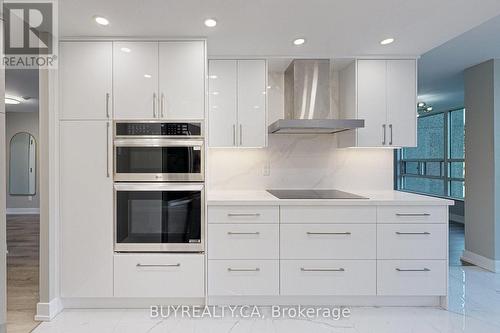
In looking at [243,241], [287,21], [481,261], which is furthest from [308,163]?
[481,261]

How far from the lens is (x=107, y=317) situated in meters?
2.39

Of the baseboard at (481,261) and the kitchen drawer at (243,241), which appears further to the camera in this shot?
the baseboard at (481,261)

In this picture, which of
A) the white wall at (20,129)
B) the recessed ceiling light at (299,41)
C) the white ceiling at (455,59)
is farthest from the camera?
the white wall at (20,129)

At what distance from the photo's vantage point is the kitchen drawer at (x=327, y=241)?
8.18 ft

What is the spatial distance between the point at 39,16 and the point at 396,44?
2861 mm

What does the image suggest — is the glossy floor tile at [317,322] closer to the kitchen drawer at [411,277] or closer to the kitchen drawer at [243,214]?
the kitchen drawer at [411,277]

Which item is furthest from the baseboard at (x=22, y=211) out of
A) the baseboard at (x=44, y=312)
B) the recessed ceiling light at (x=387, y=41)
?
the recessed ceiling light at (x=387, y=41)

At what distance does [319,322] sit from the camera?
2336 millimetres

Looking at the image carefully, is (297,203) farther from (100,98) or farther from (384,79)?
(100,98)

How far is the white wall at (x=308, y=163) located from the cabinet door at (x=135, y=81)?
3.78 ft

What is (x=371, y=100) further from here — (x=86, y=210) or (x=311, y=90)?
(x=86, y=210)

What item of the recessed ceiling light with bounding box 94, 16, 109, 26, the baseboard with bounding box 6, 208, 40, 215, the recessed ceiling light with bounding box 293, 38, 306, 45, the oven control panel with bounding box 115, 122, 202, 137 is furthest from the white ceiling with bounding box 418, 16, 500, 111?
the baseboard with bounding box 6, 208, 40, 215

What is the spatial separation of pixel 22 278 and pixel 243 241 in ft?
8.41

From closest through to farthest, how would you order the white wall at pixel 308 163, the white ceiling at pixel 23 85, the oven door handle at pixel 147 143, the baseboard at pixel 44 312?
the baseboard at pixel 44 312 < the oven door handle at pixel 147 143 < the white wall at pixel 308 163 < the white ceiling at pixel 23 85
